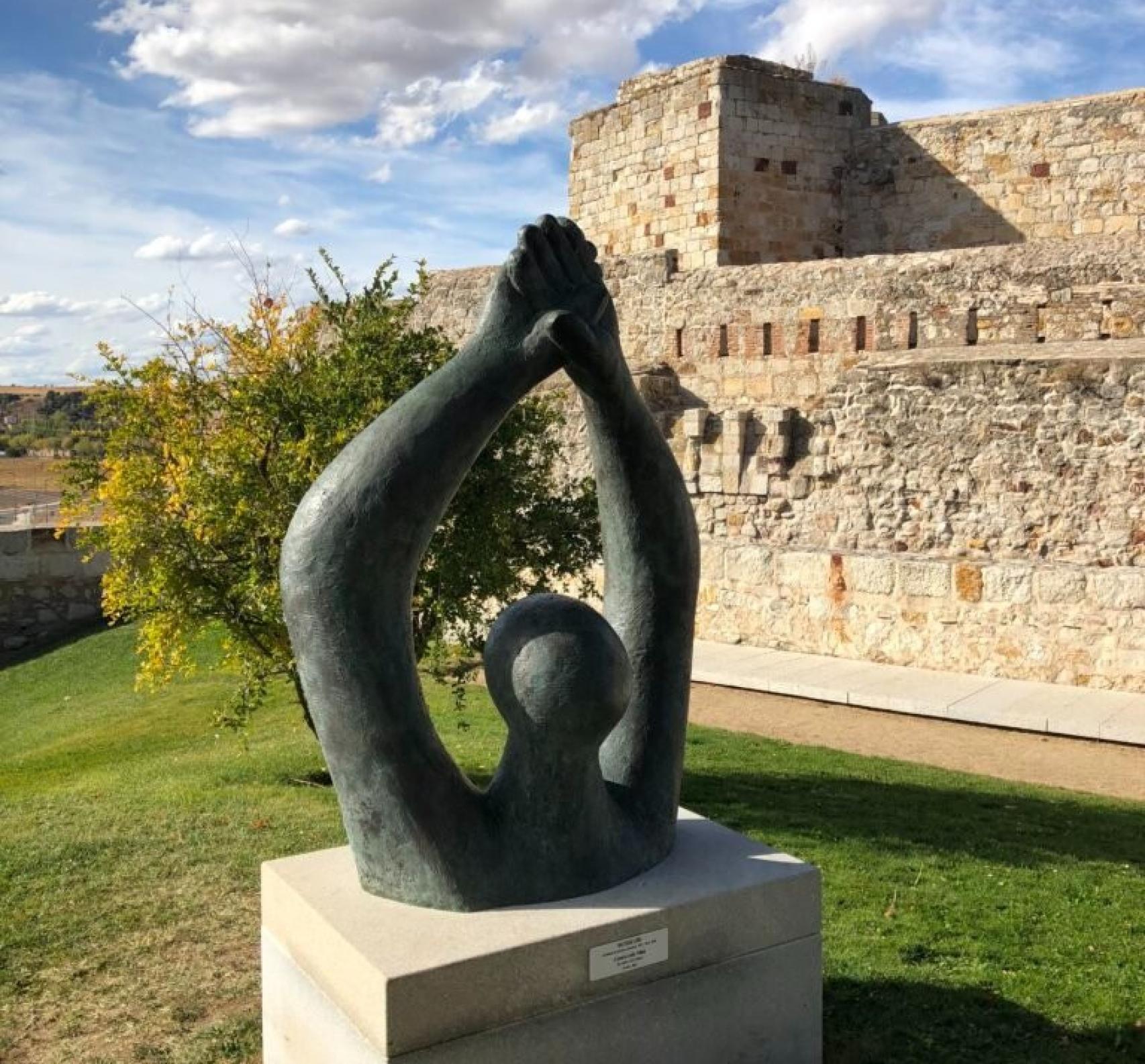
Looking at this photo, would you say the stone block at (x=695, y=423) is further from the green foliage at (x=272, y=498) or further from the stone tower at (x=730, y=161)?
the green foliage at (x=272, y=498)

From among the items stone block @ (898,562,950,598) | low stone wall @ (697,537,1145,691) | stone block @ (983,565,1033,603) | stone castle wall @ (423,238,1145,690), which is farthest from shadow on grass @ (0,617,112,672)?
stone block @ (983,565,1033,603)

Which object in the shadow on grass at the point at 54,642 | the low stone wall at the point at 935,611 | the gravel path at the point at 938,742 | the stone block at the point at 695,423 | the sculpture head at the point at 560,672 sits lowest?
the shadow on grass at the point at 54,642

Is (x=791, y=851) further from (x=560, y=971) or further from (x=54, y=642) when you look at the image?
(x=54, y=642)

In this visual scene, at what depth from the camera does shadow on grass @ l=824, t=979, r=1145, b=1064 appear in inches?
145

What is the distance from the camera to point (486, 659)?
3162 mm

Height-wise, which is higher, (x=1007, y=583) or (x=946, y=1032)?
Answer: (x=1007, y=583)

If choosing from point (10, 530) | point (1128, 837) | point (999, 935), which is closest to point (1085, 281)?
point (1128, 837)

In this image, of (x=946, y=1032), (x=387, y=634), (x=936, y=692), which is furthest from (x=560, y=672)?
(x=936, y=692)

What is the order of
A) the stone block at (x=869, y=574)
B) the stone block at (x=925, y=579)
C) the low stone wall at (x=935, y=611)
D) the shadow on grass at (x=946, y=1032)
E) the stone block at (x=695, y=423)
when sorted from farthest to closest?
the stone block at (x=695, y=423)
the stone block at (x=869, y=574)
the stone block at (x=925, y=579)
the low stone wall at (x=935, y=611)
the shadow on grass at (x=946, y=1032)

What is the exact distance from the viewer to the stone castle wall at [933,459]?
9.92m

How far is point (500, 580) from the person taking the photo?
249 inches

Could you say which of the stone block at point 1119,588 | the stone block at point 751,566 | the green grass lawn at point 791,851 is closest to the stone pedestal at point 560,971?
the green grass lawn at point 791,851

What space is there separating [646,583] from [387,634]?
92cm

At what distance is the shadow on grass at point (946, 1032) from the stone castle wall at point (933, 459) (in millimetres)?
6135
